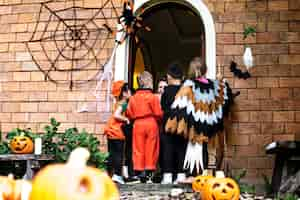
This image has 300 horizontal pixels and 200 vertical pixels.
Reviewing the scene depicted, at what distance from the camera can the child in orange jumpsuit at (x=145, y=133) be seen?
205 inches

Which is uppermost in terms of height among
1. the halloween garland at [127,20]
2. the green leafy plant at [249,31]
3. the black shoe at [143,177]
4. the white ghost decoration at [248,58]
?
the halloween garland at [127,20]

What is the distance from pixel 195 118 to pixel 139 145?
0.64 meters

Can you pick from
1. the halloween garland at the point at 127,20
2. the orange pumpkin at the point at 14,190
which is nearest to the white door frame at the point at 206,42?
the halloween garland at the point at 127,20

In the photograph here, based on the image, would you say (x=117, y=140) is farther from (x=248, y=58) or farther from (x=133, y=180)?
(x=248, y=58)

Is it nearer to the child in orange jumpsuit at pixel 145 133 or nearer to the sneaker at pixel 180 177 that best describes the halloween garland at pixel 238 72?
the child in orange jumpsuit at pixel 145 133

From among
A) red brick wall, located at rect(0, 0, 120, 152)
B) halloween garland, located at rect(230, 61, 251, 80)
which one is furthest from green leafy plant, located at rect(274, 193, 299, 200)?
red brick wall, located at rect(0, 0, 120, 152)

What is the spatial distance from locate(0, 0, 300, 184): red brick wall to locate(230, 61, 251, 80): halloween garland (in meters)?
0.05

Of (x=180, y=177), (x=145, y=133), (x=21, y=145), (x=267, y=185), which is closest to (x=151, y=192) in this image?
(x=180, y=177)

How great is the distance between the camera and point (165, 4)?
21.0ft

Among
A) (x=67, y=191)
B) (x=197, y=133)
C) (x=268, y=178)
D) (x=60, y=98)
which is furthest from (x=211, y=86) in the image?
(x=67, y=191)

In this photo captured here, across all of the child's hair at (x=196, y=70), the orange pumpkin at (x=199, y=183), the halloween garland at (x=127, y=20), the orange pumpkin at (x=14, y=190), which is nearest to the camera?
the orange pumpkin at (x=14, y=190)

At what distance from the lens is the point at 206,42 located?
6.03 meters

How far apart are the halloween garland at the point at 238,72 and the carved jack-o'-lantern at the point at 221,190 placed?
1975mm

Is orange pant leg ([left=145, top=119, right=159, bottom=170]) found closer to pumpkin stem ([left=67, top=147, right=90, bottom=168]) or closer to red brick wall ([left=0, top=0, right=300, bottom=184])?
red brick wall ([left=0, top=0, right=300, bottom=184])
